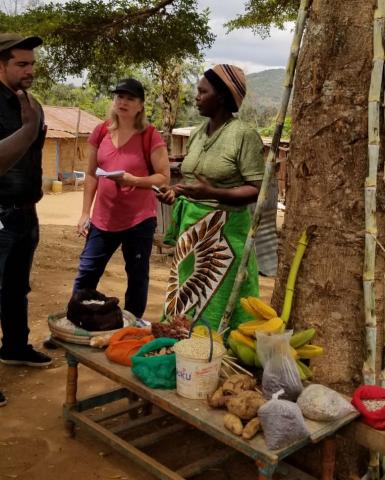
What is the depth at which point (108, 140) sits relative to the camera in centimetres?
395

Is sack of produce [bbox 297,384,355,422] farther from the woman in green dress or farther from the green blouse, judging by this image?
the green blouse

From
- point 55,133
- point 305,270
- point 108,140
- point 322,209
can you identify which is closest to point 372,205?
point 322,209

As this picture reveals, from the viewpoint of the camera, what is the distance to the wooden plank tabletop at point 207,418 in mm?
2096

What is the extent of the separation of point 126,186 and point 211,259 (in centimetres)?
102

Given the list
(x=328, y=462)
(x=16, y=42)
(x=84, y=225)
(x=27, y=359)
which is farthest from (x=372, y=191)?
(x=27, y=359)

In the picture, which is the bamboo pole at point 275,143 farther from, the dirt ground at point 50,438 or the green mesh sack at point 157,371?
the dirt ground at point 50,438

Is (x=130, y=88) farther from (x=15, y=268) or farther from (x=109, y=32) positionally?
(x=109, y=32)

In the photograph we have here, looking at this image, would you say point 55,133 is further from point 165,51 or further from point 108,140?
point 108,140

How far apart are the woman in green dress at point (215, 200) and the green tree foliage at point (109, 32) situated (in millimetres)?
3992

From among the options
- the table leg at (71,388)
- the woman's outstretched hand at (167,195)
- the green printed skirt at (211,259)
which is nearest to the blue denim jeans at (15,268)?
the table leg at (71,388)

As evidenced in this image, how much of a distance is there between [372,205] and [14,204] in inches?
83.7

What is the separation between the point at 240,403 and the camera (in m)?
2.26

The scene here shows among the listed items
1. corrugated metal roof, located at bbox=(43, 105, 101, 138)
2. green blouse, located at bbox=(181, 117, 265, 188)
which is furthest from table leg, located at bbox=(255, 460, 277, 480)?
corrugated metal roof, located at bbox=(43, 105, 101, 138)

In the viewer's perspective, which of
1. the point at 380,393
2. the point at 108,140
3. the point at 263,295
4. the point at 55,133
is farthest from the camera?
the point at 55,133
